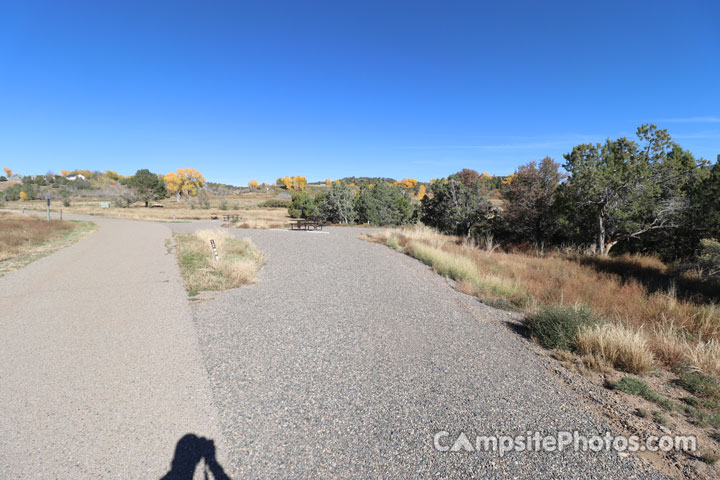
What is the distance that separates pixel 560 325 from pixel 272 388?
15.3 ft

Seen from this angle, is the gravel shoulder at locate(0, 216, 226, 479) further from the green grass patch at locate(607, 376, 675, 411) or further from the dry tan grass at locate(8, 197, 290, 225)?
the dry tan grass at locate(8, 197, 290, 225)

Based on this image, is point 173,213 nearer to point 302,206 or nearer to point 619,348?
A: point 302,206

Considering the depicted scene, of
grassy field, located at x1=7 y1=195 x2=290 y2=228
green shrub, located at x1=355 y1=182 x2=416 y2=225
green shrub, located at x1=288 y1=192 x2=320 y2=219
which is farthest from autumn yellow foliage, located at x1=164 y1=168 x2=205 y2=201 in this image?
green shrub, located at x1=355 y1=182 x2=416 y2=225

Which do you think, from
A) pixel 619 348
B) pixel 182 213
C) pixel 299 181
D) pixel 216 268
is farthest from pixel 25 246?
pixel 299 181

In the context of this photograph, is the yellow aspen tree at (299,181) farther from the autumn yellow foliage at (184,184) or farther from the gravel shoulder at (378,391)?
the gravel shoulder at (378,391)

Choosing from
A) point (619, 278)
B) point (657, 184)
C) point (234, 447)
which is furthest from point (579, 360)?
point (657, 184)

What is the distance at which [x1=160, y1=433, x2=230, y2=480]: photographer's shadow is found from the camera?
7.67 ft

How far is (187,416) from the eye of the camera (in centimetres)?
298

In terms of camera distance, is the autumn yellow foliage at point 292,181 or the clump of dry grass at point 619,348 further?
the autumn yellow foliage at point 292,181

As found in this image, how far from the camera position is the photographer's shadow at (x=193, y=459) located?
2.34 metres

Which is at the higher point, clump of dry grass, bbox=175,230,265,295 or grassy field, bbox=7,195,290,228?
grassy field, bbox=7,195,290,228

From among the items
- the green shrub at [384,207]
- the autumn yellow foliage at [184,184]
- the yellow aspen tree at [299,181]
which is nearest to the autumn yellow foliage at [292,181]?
the yellow aspen tree at [299,181]

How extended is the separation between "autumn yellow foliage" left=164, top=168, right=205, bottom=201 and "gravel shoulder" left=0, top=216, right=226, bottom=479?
10551 centimetres

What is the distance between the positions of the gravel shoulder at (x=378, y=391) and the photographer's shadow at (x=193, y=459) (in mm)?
142
